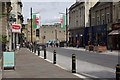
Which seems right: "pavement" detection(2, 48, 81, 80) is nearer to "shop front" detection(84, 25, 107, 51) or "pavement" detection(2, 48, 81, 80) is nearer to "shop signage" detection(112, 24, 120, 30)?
"shop front" detection(84, 25, 107, 51)

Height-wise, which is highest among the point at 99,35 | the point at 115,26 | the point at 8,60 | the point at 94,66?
the point at 115,26

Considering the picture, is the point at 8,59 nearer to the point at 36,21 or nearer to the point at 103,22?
the point at 36,21

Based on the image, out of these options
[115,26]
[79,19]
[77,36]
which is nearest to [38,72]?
[115,26]

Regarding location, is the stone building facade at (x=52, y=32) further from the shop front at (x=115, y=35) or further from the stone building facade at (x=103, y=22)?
the shop front at (x=115, y=35)

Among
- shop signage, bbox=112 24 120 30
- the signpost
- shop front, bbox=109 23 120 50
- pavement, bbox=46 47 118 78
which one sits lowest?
pavement, bbox=46 47 118 78

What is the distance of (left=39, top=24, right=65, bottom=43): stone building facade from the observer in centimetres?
10481

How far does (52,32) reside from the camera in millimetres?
105750

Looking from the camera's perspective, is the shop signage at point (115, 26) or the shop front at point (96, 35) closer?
the shop signage at point (115, 26)

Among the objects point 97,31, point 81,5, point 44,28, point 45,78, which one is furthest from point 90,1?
point 44,28

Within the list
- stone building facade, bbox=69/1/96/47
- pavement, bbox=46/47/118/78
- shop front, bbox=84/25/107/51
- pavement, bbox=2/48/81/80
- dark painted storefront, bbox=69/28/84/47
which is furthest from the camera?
dark painted storefront, bbox=69/28/84/47

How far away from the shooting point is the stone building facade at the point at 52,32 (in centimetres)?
10481

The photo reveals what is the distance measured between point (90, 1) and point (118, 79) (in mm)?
45601

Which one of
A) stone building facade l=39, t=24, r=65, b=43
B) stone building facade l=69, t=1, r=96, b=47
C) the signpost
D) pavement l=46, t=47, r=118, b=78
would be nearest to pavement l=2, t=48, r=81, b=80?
the signpost

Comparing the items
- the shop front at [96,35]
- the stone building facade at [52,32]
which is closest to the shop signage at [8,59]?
the shop front at [96,35]
